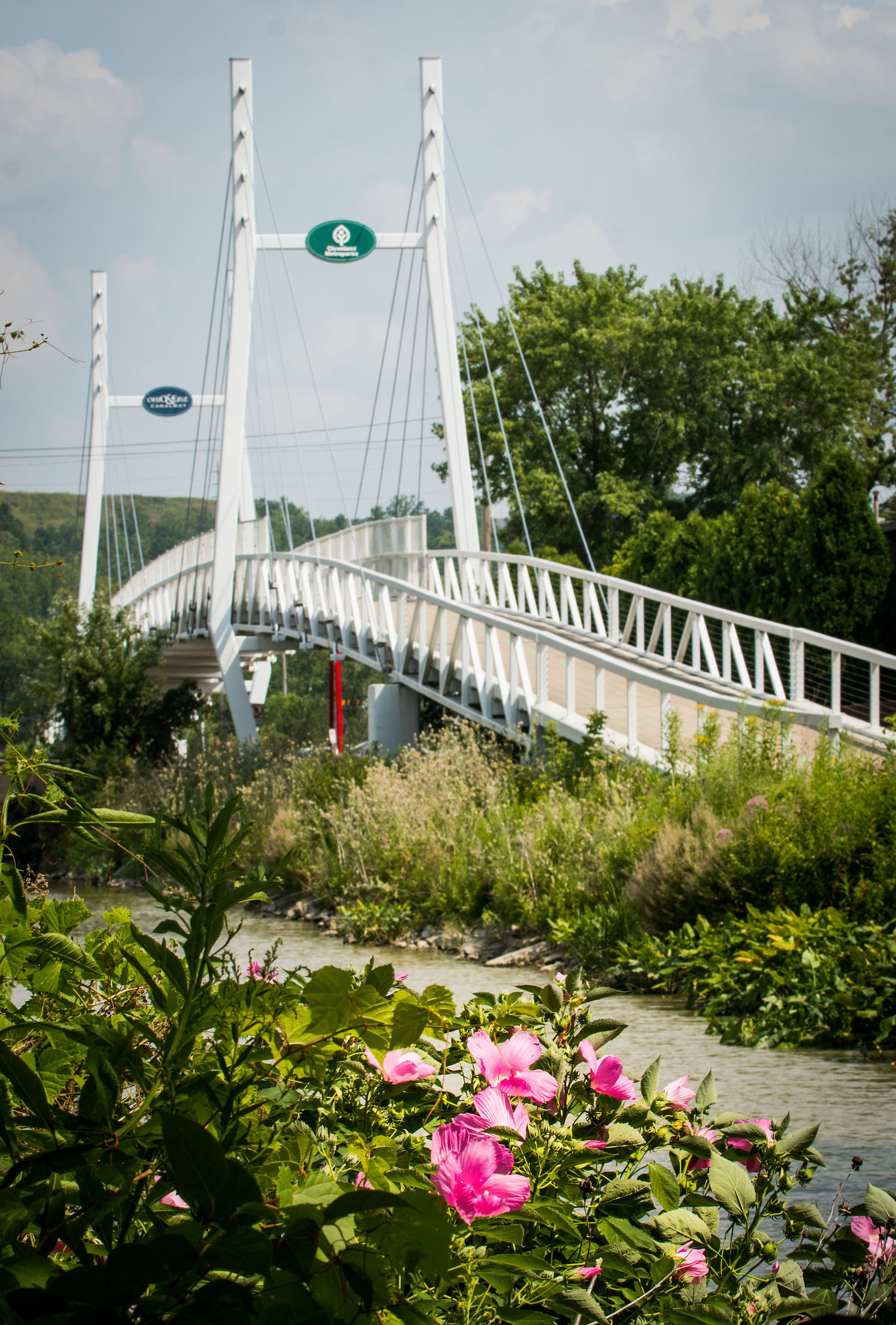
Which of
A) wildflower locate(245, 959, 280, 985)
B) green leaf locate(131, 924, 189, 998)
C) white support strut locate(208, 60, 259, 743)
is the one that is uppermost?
white support strut locate(208, 60, 259, 743)

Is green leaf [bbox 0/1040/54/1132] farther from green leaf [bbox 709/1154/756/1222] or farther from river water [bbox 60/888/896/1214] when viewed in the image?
river water [bbox 60/888/896/1214]

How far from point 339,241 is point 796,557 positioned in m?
9.93

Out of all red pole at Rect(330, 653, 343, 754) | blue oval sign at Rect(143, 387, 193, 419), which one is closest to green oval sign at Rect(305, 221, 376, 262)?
red pole at Rect(330, 653, 343, 754)

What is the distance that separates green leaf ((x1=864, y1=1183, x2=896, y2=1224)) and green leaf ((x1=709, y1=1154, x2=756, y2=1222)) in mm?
126

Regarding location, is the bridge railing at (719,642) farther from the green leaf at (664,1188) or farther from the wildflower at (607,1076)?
the green leaf at (664,1188)

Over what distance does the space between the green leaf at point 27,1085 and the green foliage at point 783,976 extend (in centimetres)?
472

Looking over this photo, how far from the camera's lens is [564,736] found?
35.9 ft

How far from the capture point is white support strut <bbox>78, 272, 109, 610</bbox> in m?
30.3

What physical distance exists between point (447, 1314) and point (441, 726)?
48.4 ft

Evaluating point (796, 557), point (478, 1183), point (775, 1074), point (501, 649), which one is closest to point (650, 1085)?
point (478, 1183)

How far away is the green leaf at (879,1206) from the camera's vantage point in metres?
1.20

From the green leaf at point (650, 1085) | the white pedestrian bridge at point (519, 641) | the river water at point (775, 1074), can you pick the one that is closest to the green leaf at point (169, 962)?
the green leaf at point (650, 1085)

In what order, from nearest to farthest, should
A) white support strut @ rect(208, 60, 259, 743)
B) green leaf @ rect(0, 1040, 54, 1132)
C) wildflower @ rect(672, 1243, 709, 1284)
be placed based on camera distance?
green leaf @ rect(0, 1040, 54, 1132) → wildflower @ rect(672, 1243, 709, 1284) → white support strut @ rect(208, 60, 259, 743)

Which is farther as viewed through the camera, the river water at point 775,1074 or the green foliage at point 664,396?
the green foliage at point 664,396
